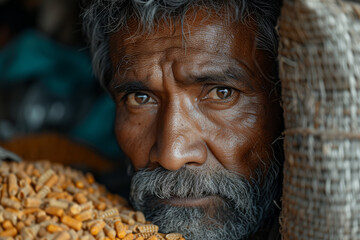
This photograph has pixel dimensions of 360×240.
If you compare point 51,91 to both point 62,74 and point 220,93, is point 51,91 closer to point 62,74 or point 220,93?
point 62,74

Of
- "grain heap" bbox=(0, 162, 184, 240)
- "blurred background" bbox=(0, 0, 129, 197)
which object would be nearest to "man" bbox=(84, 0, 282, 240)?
"grain heap" bbox=(0, 162, 184, 240)

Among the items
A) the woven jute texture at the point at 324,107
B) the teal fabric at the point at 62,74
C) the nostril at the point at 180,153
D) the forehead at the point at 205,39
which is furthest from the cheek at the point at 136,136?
the teal fabric at the point at 62,74

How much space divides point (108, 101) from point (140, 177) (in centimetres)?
194

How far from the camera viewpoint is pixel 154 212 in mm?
1656

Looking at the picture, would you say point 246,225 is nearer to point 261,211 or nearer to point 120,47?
point 261,211

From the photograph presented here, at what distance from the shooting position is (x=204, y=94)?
5.25 ft

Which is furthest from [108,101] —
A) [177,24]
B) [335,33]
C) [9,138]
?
[335,33]

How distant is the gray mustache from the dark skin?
3 cm

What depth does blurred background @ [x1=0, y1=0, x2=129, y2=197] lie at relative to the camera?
3443 mm

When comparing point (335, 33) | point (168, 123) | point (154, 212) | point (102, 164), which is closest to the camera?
point (335, 33)

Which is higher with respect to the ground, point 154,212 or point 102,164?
point 154,212

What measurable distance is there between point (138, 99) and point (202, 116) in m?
0.32

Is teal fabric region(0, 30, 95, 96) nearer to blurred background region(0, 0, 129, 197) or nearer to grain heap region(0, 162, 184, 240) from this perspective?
blurred background region(0, 0, 129, 197)

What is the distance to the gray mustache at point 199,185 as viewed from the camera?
1.53 metres
